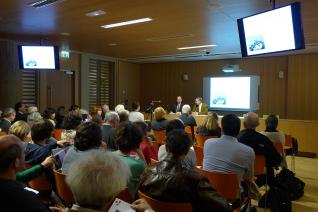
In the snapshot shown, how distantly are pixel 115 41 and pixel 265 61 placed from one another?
17.8 ft

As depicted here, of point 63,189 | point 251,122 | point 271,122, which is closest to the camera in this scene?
point 63,189

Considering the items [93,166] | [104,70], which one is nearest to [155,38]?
[104,70]

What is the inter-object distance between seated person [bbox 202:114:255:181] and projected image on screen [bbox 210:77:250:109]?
831cm

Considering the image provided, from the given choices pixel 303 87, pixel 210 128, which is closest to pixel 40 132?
pixel 210 128

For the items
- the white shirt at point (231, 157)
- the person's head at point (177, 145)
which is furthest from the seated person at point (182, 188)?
the white shirt at point (231, 157)

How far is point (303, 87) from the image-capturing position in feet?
33.1

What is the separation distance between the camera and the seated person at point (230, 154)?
9.42ft

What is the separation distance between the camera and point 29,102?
916cm

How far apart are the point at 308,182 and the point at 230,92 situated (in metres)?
6.21

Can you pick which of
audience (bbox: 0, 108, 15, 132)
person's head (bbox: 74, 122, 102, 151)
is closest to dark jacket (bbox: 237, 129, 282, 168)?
person's head (bbox: 74, 122, 102, 151)

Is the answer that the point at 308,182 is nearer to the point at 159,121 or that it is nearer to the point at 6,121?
the point at 159,121

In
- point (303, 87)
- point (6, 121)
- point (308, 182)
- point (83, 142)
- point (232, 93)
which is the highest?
point (303, 87)

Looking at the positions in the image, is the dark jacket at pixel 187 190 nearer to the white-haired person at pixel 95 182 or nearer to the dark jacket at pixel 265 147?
the white-haired person at pixel 95 182

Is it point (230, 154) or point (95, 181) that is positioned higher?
point (95, 181)
